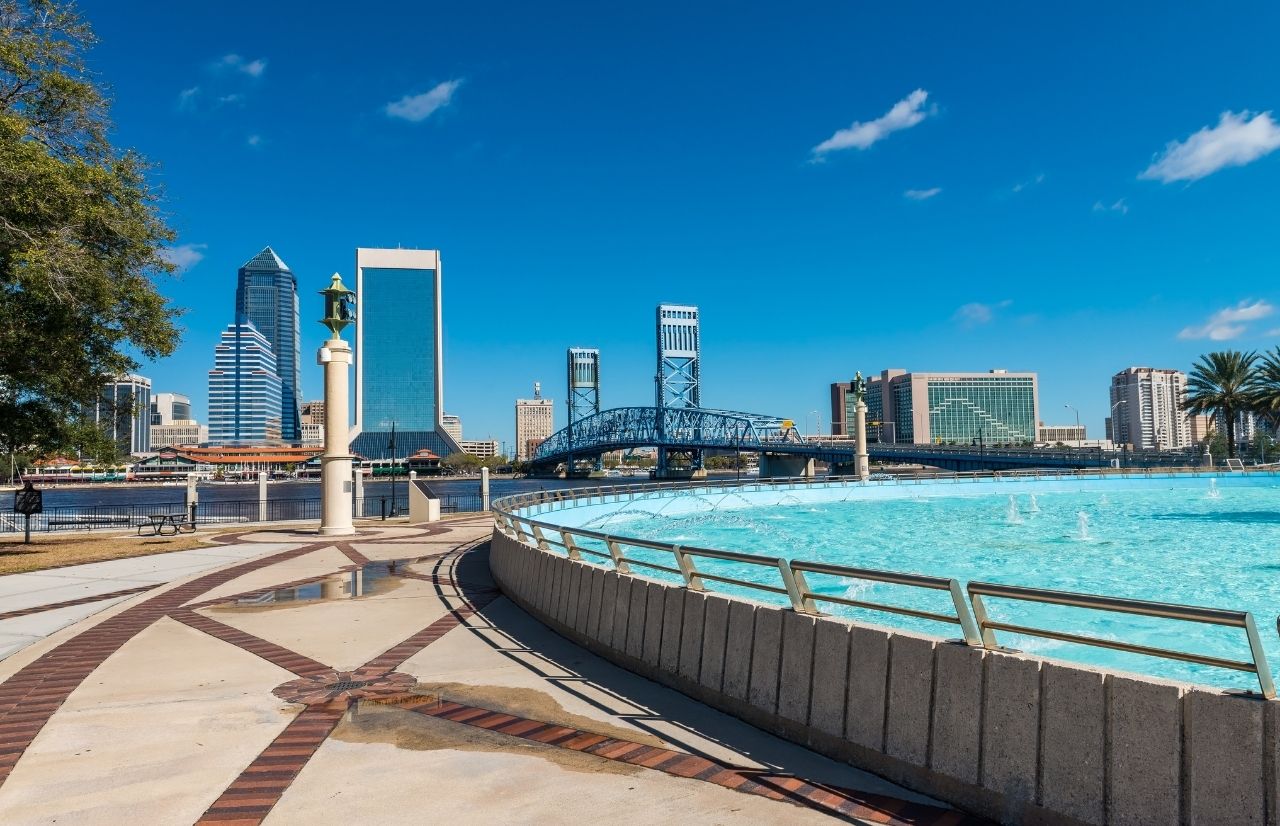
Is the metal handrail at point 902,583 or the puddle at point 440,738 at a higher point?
the metal handrail at point 902,583

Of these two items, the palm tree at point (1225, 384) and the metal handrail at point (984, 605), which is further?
the palm tree at point (1225, 384)

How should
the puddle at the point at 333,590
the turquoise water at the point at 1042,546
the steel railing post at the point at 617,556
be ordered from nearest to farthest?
the steel railing post at the point at 617,556
the puddle at the point at 333,590
the turquoise water at the point at 1042,546

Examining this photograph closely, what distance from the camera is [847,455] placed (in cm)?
9356

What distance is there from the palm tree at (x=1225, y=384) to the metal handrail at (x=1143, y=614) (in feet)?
265

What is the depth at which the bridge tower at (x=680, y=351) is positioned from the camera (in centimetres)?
17800

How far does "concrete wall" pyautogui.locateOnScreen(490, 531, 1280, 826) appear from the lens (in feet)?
13.0

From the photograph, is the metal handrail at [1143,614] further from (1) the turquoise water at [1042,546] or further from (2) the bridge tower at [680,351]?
(2) the bridge tower at [680,351]

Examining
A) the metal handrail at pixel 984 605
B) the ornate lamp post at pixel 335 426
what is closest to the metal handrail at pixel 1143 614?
the metal handrail at pixel 984 605

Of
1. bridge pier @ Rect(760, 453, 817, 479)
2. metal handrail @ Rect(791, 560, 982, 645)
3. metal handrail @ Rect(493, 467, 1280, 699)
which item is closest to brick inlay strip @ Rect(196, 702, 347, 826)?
metal handrail @ Rect(493, 467, 1280, 699)

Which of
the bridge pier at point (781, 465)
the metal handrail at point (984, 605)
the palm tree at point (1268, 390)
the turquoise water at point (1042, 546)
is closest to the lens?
the metal handrail at point (984, 605)

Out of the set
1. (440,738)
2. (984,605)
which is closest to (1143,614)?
(984,605)

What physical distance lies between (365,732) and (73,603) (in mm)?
8977

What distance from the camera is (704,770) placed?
18.5 ft

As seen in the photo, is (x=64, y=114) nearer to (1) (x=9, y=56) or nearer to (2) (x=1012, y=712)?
(1) (x=9, y=56)
